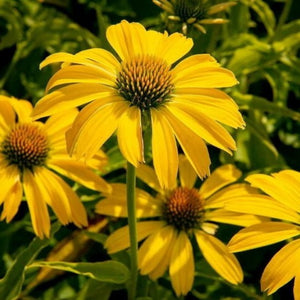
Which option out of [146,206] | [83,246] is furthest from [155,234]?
[83,246]

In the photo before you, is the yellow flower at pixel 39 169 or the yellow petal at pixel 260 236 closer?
the yellow petal at pixel 260 236

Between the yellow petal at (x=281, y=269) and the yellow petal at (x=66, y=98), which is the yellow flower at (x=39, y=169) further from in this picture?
the yellow petal at (x=281, y=269)

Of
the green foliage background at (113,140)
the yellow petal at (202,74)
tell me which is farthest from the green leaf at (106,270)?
the yellow petal at (202,74)

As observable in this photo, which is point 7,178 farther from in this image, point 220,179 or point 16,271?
point 220,179

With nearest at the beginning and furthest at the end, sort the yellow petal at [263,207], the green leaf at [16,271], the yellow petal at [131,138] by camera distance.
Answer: the yellow petal at [131,138], the yellow petal at [263,207], the green leaf at [16,271]

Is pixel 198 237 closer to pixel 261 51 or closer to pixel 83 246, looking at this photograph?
pixel 83 246

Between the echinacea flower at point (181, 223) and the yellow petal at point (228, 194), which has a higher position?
the yellow petal at point (228, 194)

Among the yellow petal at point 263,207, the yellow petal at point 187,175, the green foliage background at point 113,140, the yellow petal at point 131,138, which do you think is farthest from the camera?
the yellow petal at point 187,175
